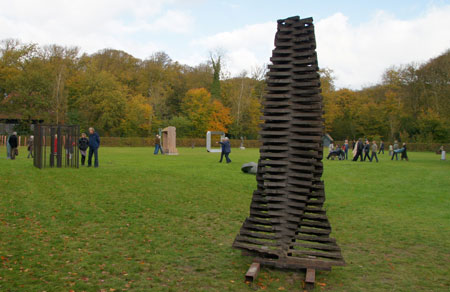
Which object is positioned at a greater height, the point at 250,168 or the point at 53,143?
the point at 53,143

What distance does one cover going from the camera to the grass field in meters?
5.85

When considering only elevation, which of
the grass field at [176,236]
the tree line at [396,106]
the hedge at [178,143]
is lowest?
the grass field at [176,236]

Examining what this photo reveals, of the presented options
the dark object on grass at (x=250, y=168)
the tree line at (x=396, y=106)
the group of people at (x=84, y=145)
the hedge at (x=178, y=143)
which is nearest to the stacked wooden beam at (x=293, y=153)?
the dark object on grass at (x=250, y=168)

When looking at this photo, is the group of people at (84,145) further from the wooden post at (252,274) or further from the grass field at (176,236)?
the wooden post at (252,274)

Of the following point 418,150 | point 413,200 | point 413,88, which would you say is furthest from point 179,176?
point 413,88

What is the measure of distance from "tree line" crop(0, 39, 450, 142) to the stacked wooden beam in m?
51.7

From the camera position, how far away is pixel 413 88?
62719mm

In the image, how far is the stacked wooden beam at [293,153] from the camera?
251 inches

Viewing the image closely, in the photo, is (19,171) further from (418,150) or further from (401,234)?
(418,150)

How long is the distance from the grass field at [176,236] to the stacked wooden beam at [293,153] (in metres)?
0.42

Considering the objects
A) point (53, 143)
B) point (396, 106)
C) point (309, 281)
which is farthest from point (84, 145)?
point (396, 106)

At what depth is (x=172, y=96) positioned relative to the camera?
233 ft

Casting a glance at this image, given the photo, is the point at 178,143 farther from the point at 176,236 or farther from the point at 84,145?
the point at 176,236

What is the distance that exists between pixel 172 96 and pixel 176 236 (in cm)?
6400
